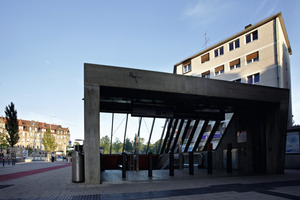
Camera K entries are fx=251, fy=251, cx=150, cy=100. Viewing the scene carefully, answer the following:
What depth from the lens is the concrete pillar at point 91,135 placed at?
28.6ft

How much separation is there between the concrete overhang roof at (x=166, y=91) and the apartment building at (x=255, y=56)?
20649 millimetres

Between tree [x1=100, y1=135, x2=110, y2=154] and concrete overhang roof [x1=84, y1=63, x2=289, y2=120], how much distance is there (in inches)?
127

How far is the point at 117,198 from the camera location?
6.36 metres

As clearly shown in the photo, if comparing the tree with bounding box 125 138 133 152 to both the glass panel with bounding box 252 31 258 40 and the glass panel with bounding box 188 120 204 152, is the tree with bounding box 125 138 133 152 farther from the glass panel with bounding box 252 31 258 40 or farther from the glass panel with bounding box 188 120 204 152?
the glass panel with bounding box 252 31 258 40

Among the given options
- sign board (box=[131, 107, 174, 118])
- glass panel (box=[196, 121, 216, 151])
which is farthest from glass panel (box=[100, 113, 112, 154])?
glass panel (box=[196, 121, 216, 151])

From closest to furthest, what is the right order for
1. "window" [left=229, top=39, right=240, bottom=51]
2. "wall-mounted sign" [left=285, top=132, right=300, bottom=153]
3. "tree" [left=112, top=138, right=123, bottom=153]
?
"wall-mounted sign" [left=285, top=132, right=300, bottom=153] → "tree" [left=112, top=138, right=123, bottom=153] → "window" [left=229, top=39, right=240, bottom=51]

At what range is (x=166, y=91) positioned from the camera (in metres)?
9.91

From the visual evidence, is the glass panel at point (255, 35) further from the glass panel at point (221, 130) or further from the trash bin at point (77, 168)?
the trash bin at point (77, 168)

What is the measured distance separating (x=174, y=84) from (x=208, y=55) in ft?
108

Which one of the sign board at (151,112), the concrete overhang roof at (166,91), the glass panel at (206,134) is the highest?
the concrete overhang roof at (166,91)

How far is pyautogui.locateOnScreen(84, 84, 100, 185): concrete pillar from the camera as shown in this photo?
28.6ft

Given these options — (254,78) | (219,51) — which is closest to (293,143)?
(254,78)

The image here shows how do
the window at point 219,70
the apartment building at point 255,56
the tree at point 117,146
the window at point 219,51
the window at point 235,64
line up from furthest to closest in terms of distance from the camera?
the window at point 219,51
the window at point 219,70
the window at point 235,64
the apartment building at point 255,56
the tree at point 117,146

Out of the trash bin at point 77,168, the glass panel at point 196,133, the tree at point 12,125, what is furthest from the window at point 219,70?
the tree at point 12,125
